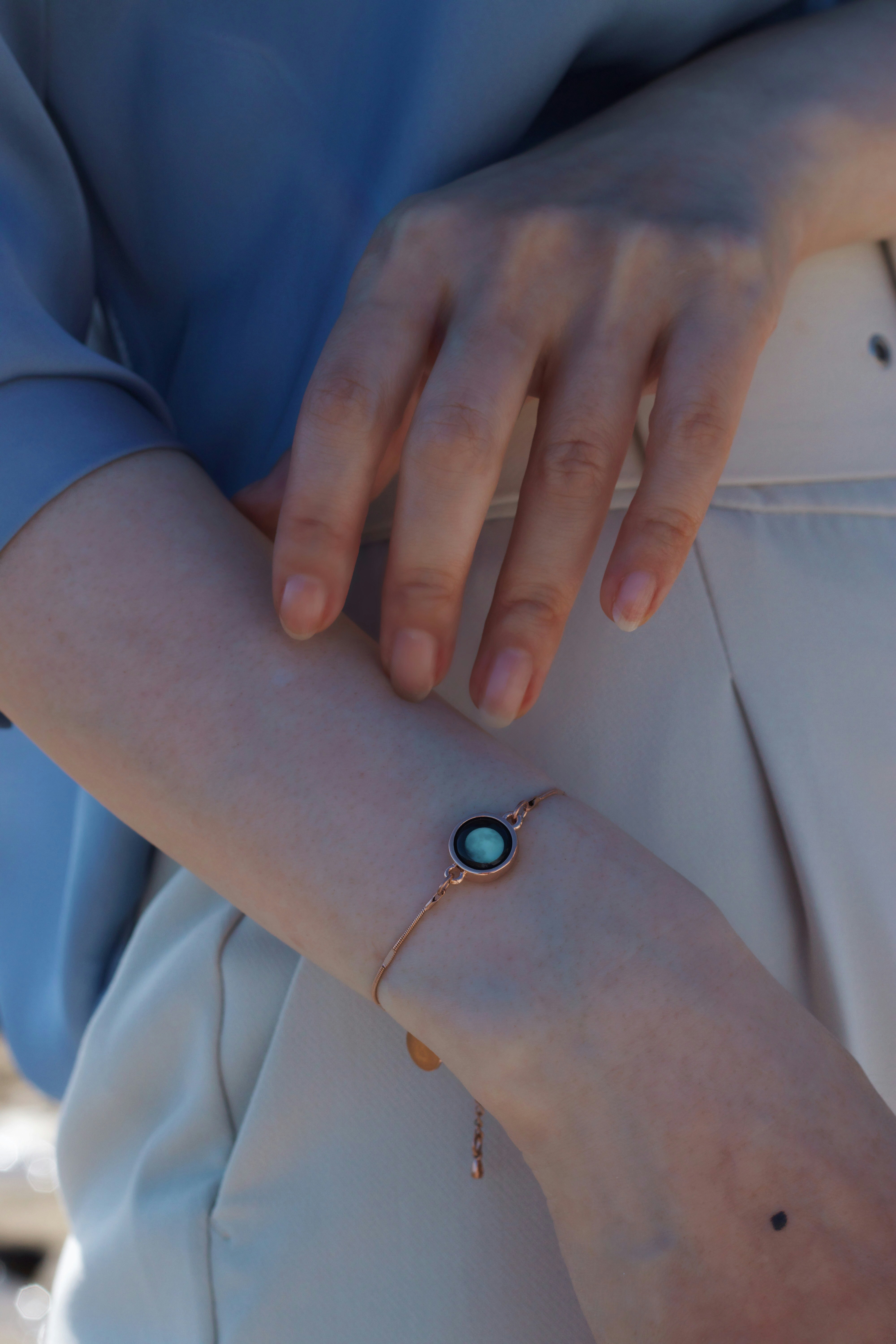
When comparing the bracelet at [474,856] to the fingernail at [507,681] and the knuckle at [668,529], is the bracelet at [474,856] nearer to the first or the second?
the fingernail at [507,681]

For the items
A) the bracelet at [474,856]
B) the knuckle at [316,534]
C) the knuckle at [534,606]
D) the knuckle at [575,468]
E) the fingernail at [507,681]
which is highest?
the knuckle at [575,468]

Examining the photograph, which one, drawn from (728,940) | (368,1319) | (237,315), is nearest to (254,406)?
(237,315)

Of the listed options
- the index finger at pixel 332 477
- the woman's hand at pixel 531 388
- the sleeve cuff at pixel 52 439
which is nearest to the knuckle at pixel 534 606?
the woman's hand at pixel 531 388

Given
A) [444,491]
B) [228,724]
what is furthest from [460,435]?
[228,724]

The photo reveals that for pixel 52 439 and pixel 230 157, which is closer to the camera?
pixel 52 439

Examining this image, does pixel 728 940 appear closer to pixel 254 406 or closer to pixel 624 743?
pixel 624 743

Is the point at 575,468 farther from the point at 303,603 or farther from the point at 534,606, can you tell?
the point at 303,603
